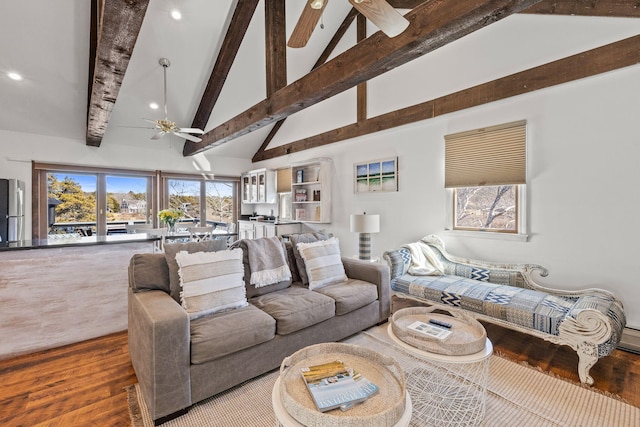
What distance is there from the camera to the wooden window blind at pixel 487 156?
301cm

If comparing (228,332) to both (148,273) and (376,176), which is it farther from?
(376,176)

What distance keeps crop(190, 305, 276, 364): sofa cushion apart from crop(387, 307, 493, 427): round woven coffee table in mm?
885

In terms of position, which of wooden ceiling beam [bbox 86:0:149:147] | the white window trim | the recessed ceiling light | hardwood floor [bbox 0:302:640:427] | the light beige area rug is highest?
the recessed ceiling light

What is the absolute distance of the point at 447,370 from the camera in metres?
2.18

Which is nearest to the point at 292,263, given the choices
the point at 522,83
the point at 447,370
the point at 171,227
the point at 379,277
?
the point at 379,277

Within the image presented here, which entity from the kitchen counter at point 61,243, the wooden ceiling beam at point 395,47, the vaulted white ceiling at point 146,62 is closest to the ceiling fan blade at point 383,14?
the wooden ceiling beam at point 395,47

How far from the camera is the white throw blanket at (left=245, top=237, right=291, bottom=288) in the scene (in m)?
2.54

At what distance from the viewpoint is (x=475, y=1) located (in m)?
1.67

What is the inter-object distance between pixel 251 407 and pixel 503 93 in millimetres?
3738

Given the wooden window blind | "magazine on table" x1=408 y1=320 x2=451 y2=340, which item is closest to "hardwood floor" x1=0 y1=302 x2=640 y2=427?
"magazine on table" x1=408 y1=320 x2=451 y2=340

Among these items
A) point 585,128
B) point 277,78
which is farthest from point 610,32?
point 277,78

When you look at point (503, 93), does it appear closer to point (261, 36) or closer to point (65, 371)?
point (261, 36)

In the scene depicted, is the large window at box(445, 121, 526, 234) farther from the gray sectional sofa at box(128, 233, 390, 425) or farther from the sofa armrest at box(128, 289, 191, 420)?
the sofa armrest at box(128, 289, 191, 420)

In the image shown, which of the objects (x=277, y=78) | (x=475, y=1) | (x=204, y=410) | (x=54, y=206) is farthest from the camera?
(x=54, y=206)
